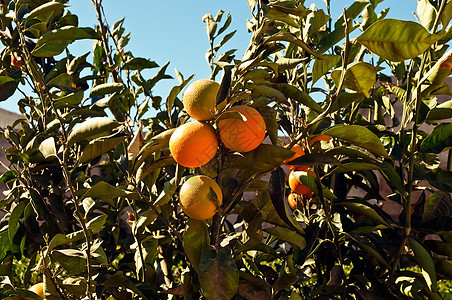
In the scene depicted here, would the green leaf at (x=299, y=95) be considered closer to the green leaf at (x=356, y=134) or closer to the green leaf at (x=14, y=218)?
the green leaf at (x=356, y=134)

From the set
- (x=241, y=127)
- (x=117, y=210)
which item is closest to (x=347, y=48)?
(x=241, y=127)

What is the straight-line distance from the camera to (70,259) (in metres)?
0.92

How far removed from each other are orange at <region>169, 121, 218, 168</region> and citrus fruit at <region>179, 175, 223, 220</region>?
0.11ft

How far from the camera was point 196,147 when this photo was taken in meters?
0.71

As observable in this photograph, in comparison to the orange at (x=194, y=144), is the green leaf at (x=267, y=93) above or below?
above

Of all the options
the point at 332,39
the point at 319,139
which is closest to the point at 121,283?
the point at 319,139

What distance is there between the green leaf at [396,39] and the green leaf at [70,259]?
2.14 feet

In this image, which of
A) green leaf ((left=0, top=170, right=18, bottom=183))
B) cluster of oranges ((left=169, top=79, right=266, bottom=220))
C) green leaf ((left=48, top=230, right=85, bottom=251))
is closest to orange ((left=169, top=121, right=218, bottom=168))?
cluster of oranges ((left=169, top=79, right=266, bottom=220))

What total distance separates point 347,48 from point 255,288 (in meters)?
0.47

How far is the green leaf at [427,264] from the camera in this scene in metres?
0.89

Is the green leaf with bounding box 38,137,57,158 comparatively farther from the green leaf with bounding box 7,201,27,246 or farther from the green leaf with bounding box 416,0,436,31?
the green leaf with bounding box 416,0,436,31

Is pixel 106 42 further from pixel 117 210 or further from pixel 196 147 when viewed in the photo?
pixel 196 147

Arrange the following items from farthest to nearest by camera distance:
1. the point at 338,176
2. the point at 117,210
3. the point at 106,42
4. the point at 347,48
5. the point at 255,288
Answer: the point at 106,42 < the point at 117,210 < the point at 338,176 < the point at 255,288 < the point at 347,48

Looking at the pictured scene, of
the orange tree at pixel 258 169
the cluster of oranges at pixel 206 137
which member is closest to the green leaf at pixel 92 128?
the orange tree at pixel 258 169
